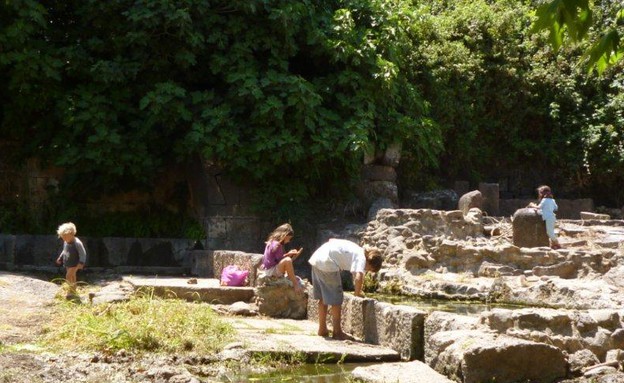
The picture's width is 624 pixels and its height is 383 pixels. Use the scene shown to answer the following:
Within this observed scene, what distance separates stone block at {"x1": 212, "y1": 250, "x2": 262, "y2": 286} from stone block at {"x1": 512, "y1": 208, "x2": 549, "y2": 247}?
510 centimetres

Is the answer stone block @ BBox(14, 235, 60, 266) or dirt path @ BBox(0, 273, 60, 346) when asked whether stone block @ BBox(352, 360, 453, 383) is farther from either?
stone block @ BBox(14, 235, 60, 266)

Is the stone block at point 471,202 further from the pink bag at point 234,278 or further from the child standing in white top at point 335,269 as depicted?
the child standing in white top at point 335,269

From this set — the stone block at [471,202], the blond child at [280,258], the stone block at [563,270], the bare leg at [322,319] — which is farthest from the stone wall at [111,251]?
the bare leg at [322,319]

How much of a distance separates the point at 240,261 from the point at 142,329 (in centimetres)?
482

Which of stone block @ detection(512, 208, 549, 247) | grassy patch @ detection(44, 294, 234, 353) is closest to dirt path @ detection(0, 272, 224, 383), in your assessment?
grassy patch @ detection(44, 294, 234, 353)

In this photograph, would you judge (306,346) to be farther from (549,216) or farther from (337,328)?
(549,216)

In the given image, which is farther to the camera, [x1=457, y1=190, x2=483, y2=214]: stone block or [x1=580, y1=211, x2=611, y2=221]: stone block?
[x1=580, y1=211, x2=611, y2=221]: stone block

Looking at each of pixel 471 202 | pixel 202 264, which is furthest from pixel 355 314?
pixel 471 202

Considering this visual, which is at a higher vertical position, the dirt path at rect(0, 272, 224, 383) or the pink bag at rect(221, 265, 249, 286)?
the pink bag at rect(221, 265, 249, 286)

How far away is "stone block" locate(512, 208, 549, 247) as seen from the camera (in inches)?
587

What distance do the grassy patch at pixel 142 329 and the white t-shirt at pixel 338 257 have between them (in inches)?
41.7

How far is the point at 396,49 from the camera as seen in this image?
17.5 metres

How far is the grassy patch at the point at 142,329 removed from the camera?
285 inches

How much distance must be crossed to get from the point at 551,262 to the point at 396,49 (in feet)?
19.6
